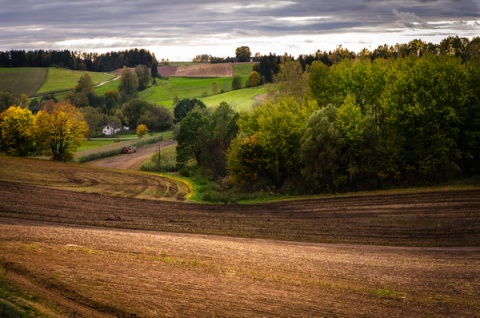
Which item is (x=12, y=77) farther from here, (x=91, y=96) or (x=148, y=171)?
(x=148, y=171)

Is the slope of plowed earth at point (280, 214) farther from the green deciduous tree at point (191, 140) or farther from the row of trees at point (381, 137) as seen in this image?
the green deciduous tree at point (191, 140)

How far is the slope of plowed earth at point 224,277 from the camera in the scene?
59.3 ft

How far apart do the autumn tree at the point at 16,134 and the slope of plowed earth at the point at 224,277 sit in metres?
50.3

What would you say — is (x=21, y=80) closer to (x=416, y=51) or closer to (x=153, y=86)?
(x=153, y=86)

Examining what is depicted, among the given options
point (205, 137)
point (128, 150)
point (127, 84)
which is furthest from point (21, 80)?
point (205, 137)

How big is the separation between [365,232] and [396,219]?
193 inches

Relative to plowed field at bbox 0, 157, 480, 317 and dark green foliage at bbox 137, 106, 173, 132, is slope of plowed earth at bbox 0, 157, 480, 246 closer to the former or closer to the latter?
plowed field at bbox 0, 157, 480, 317

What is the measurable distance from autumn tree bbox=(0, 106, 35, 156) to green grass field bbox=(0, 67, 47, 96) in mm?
102077

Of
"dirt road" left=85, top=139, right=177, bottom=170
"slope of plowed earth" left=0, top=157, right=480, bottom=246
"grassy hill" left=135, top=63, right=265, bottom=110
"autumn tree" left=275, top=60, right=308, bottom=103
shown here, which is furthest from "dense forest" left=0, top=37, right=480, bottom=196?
"grassy hill" left=135, top=63, right=265, bottom=110

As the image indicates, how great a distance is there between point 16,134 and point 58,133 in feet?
19.4

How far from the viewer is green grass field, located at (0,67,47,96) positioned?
176750 mm

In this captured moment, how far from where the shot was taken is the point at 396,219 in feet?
139

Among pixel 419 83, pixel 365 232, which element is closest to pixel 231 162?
pixel 419 83

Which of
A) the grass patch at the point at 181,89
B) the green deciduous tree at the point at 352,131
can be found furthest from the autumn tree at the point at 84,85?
the green deciduous tree at the point at 352,131
